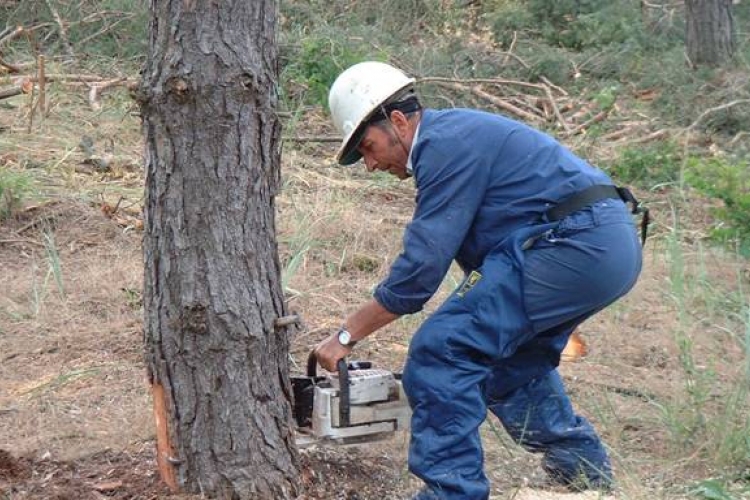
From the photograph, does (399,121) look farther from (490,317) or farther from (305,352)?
(305,352)

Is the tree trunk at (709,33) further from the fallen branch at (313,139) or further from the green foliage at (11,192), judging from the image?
the green foliage at (11,192)

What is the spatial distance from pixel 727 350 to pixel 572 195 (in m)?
2.48

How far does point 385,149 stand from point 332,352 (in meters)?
0.70

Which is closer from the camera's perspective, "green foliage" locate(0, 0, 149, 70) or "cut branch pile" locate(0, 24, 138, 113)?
"cut branch pile" locate(0, 24, 138, 113)

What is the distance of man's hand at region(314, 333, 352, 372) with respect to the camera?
3893 millimetres

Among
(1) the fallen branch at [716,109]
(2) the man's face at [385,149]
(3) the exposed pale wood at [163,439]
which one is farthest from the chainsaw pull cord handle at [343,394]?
(1) the fallen branch at [716,109]

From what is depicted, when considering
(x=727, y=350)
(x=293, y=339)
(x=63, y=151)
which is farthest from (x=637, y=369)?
(x=63, y=151)

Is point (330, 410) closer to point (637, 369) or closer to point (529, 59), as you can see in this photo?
point (637, 369)

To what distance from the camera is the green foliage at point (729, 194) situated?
21.7 ft

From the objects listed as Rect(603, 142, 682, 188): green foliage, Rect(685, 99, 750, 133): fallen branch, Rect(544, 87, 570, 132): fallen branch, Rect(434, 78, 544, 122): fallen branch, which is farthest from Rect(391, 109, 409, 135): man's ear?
Rect(685, 99, 750, 133): fallen branch

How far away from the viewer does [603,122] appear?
10562mm

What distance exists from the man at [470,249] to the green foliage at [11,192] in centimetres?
379

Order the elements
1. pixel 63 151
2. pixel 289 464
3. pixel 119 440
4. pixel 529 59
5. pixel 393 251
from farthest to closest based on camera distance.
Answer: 1. pixel 529 59
2. pixel 63 151
3. pixel 393 251
4. pixel 119 440
5. pixel 289 464

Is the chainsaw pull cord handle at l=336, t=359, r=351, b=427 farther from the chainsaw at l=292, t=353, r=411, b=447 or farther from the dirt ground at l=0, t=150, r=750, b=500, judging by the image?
the dirt ground at l=0, t=150, r=750, b=500
